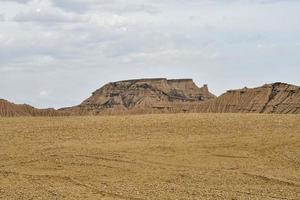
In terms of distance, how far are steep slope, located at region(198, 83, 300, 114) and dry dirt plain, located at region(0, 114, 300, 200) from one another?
30101 mm

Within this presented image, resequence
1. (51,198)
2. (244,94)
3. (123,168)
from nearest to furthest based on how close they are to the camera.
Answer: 1. (51,198)
2. (123,168)
3. (244,94)

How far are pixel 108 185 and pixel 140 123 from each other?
9.90 m

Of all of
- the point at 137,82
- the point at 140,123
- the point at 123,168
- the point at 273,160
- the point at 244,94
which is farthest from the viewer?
the point at 137,82

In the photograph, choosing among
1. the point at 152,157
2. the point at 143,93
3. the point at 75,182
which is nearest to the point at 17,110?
the point at 152,157

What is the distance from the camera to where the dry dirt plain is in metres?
13.5

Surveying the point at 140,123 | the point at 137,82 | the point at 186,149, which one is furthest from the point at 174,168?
the point at 137,82

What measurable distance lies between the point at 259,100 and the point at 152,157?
1621 inches

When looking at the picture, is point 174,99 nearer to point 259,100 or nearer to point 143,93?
point 143,93

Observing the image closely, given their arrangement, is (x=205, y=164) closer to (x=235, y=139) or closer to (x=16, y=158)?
(x=235, y=139)

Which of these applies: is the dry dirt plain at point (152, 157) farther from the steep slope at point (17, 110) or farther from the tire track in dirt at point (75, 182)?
the steep slope at point (17, 110)

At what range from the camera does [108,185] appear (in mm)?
14250

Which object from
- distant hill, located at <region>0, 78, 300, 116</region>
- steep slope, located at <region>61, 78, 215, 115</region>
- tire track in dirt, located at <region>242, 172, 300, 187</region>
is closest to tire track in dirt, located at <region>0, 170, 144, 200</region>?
tire track in dirt, located at <region>242, 172, 300, 187</region>

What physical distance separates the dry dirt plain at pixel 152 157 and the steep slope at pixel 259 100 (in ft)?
98.8

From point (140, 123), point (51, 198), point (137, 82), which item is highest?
point (137, 82)
